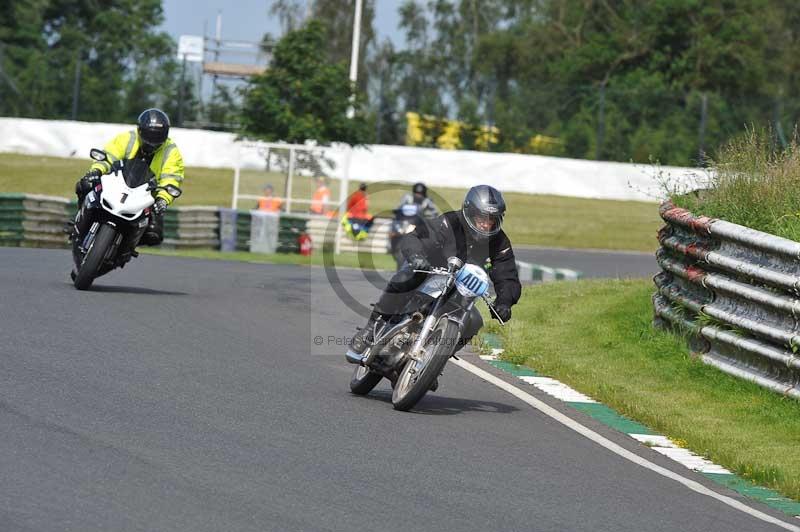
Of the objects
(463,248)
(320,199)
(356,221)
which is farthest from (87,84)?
(463,248)

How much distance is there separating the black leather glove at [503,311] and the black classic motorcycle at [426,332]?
5 cm

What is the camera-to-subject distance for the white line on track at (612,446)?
7469mm

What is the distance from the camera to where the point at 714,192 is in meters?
13.7

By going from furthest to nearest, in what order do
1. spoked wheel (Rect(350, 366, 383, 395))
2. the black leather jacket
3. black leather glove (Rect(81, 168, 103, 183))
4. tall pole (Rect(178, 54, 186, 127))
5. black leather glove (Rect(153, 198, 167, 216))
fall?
1. tall pole (Rect(178, 54, 186, 127))
2. black leather glove (Rect(153, 198, 167, 216))
3. black leather glove (Rect(81, 168, 103, 183))
4. spoked wheel (Rect(350, 366, 383, 395))
5. the black leather jacket

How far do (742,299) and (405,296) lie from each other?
3.08 metres

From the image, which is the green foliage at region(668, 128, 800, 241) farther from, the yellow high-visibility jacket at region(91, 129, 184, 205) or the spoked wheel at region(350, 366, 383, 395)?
the yellow high-visibility jacket at region(91, 129, 184, 205)

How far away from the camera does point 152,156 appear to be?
1473cm

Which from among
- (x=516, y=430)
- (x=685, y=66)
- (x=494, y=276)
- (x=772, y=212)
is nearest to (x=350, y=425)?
(x=516, y=430)

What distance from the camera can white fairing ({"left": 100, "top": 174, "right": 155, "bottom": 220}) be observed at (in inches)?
559

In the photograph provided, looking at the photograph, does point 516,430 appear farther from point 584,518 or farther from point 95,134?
point 95,134

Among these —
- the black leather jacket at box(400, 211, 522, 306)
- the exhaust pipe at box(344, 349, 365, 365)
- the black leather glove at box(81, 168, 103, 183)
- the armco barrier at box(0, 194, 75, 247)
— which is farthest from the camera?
the armco barrier at box(0, 194, 75, 247)

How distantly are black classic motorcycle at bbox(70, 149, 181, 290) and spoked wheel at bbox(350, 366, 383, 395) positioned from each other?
487cm

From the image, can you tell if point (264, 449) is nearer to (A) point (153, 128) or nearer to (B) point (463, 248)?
(B) point (463, 248)

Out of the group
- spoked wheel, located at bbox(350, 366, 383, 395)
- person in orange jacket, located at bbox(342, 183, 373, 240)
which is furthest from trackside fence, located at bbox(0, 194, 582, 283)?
spoked wheel, located at bbox(350, 366, 383, 395)
